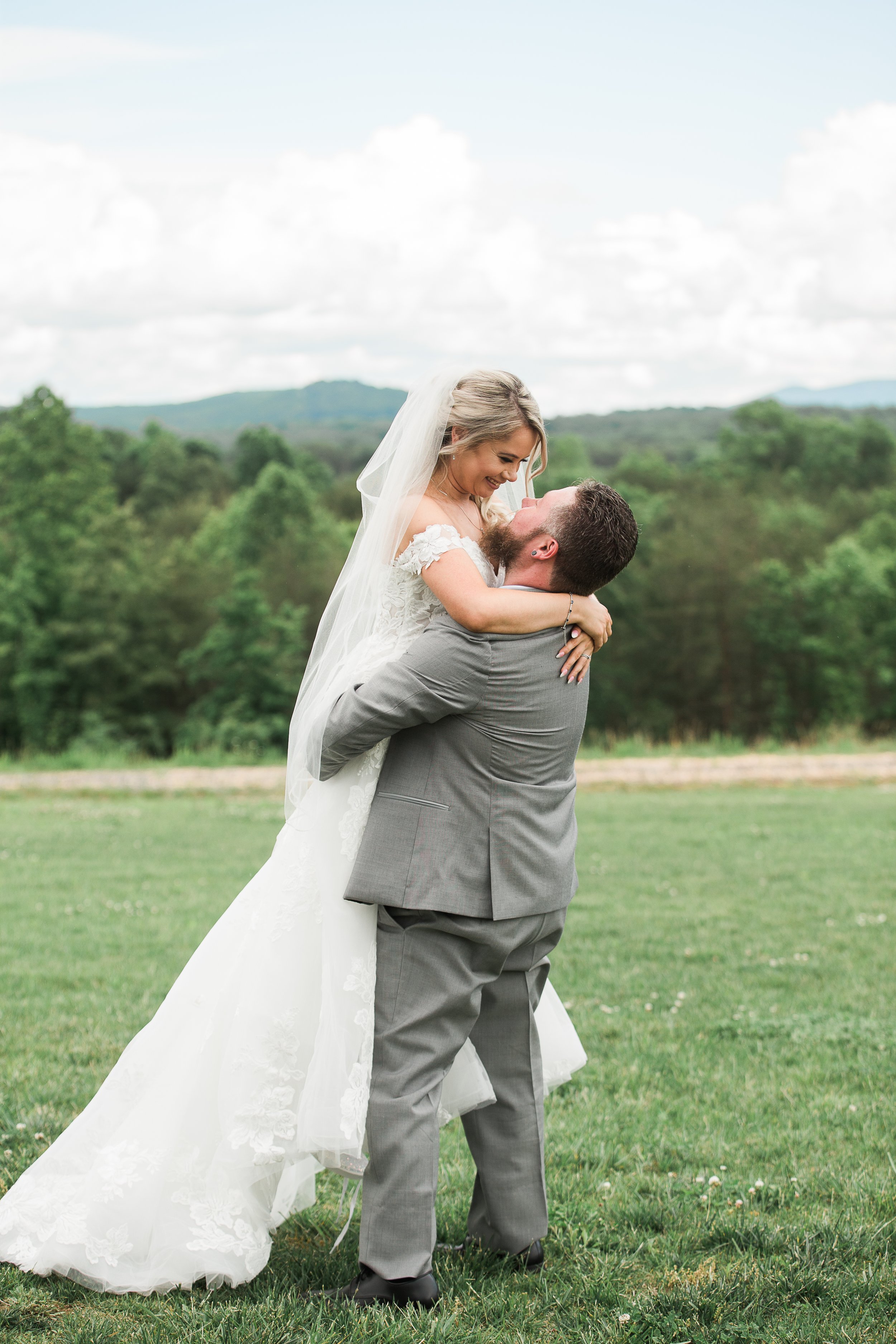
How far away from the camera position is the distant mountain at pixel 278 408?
131125 millimetres

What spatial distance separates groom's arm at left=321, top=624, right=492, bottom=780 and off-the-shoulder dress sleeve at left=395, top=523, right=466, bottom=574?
0.19 meters

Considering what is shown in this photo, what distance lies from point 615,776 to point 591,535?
52.1 ft

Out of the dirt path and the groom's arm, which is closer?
the groom's arm

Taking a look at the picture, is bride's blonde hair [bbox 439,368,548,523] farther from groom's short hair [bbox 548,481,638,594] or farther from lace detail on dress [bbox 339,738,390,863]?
lace detail on dress [bbox 339,738,390,863]

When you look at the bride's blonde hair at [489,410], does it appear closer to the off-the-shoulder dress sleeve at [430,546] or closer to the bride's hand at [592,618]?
the off-the-shoulder dress sleeve at [430,546]

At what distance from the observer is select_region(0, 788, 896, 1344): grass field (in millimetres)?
3076

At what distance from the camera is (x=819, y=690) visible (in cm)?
3781

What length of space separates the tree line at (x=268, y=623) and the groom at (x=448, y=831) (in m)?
25.6

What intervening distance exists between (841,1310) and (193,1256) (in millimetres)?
1733

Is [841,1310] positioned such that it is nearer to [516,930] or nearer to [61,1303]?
[516,930]

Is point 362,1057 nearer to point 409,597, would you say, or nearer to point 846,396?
point 409,597

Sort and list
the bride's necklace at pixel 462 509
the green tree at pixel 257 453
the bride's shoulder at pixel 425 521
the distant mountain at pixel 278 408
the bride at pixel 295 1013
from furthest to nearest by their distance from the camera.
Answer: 1. the distant mountain at pixel 278 408
2. the green tree at pixel 257 453
3. the bride's necklace at pixel 462 509
4. the bride's shoulder at pixel 425 521
5. the bride at pixel 295 1013

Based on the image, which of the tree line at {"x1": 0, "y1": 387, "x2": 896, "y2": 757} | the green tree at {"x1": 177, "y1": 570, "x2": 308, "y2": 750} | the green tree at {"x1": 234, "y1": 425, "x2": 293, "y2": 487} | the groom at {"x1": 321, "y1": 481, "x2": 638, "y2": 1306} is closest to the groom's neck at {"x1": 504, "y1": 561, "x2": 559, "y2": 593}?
the groom at {"x1": 321, "y1": 481, "x2": 638, "y2": 1306}

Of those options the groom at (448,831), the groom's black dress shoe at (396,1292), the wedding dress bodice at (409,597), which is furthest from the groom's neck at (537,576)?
the groom's black dress shoe at (396,1292)
